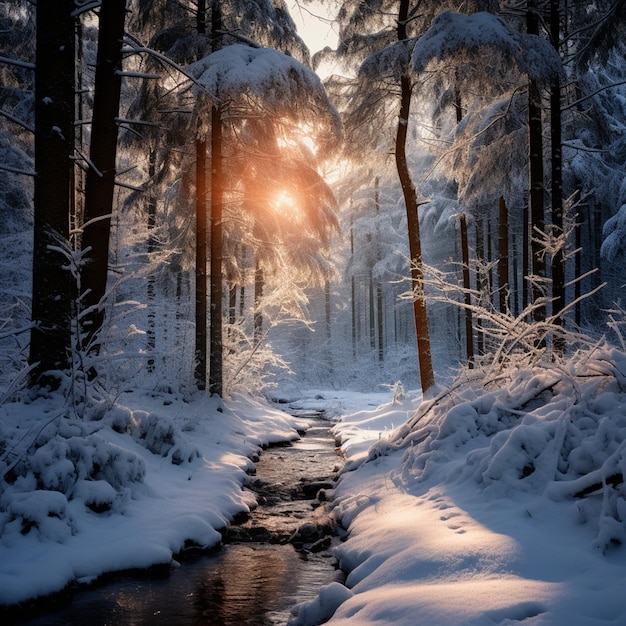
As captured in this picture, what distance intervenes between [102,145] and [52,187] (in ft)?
Answer: 5.32

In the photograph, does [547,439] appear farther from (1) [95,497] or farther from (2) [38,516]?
(2) [38,516]

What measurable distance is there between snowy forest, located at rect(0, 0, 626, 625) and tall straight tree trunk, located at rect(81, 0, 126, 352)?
0.10 feet

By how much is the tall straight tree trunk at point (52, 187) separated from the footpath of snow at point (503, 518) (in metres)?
4.03

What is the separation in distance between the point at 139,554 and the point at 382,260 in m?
25.9

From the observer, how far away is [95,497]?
494 cm

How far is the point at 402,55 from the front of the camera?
9.95 m

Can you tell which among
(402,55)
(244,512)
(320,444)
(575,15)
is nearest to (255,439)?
(320,444)

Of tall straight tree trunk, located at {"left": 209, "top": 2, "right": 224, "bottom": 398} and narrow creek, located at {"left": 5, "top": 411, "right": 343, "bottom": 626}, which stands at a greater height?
tall straight tree trunk, located at {"left": 209, "top": 2, "right": 224, "bottom": 398}

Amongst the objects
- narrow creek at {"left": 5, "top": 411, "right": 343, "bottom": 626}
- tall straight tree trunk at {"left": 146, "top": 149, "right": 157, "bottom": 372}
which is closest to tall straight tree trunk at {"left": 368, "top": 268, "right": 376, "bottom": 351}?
tall straight tree trunk at {"left": 146, "top": 149, "right": 157, "bottom": 372}

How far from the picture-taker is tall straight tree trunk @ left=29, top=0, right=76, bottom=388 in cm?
573

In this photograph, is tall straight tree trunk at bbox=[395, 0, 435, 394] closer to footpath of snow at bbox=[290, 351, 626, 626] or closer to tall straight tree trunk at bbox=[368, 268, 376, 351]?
footpath of snow at bbox=[290, 351, 626, 626]

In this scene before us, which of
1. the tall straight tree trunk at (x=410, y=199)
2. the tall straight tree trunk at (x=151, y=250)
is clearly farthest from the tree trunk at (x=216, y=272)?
the tall straight tree trunk at (x=410, y=199)

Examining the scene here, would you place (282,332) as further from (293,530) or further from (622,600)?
(622,600)

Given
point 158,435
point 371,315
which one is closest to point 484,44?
point 158,435
